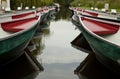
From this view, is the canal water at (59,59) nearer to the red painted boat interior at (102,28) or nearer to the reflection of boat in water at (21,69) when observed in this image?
the reflection of boat in water at (21,69)

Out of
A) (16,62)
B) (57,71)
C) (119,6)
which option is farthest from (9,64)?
(119,6)

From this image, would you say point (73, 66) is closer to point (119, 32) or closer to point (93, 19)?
point (119, 32)

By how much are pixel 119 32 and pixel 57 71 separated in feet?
7.92

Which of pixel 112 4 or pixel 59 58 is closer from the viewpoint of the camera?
pixel 59 58

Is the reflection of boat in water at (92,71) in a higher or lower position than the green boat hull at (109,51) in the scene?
lower

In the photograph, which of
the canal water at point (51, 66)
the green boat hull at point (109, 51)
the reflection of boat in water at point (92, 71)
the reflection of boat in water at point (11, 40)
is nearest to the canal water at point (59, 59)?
the canal water at point (51, 66)

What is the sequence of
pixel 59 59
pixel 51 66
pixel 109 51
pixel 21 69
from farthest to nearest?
pixel 59 59
pixel 51 66
pixel 21 69
pixel 109 51

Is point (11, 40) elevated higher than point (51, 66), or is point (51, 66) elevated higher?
point (11, 40)

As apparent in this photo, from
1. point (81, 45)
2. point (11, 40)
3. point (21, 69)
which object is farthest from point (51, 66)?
point (81, 45)

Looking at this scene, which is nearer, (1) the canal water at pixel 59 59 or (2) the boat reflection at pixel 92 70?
(2) the boat reflection at pixel 92 70

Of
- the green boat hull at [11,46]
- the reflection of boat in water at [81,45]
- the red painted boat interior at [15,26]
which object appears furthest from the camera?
the reflection of boat in water at [81,45]

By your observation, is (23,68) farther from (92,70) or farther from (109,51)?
(109,51)

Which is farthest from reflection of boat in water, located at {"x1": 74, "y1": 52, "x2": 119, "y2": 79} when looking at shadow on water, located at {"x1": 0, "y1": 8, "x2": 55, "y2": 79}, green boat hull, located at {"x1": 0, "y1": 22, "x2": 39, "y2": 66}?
green boat hull, located at {"x1": 0, "y1": 22, "x2": 39, "y2": 66}

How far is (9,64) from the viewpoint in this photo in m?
10.3
